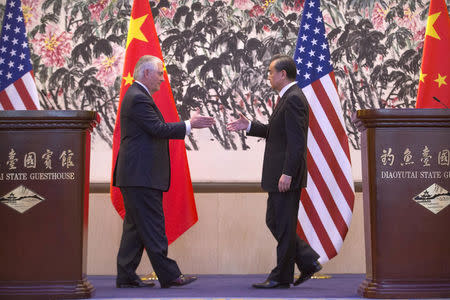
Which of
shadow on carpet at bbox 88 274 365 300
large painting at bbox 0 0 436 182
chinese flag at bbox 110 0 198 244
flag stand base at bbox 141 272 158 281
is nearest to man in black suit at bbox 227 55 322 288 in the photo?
shadow on carpet at bbox 88 274 365 300

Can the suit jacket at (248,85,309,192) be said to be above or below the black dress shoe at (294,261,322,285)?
above

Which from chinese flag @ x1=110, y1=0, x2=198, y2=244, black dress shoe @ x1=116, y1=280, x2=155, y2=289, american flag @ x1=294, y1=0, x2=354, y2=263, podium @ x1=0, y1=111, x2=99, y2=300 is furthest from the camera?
chinese flag @ x1=110, y1=0, x2=198, y2=244

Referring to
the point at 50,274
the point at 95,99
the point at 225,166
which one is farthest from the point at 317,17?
the point at 50,274

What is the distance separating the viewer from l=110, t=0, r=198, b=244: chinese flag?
5012mm

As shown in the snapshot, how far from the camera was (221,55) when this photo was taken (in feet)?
18.2

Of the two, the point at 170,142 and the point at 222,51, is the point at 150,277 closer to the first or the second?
the point at 170,142

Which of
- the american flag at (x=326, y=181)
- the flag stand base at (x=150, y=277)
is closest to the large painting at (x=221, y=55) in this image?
the american flag at (x=326, y=181)

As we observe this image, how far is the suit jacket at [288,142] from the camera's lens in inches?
156

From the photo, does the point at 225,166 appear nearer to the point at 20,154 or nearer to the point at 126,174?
the point at 126,174

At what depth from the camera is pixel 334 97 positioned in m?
5.02

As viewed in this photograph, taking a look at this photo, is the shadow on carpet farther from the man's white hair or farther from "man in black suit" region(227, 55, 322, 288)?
the man's white hair

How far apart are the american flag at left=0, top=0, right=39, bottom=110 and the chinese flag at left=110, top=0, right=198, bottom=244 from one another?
0.79 m

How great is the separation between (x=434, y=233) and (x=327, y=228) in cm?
146

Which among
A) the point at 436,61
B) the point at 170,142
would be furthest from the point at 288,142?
the point at 436,61
